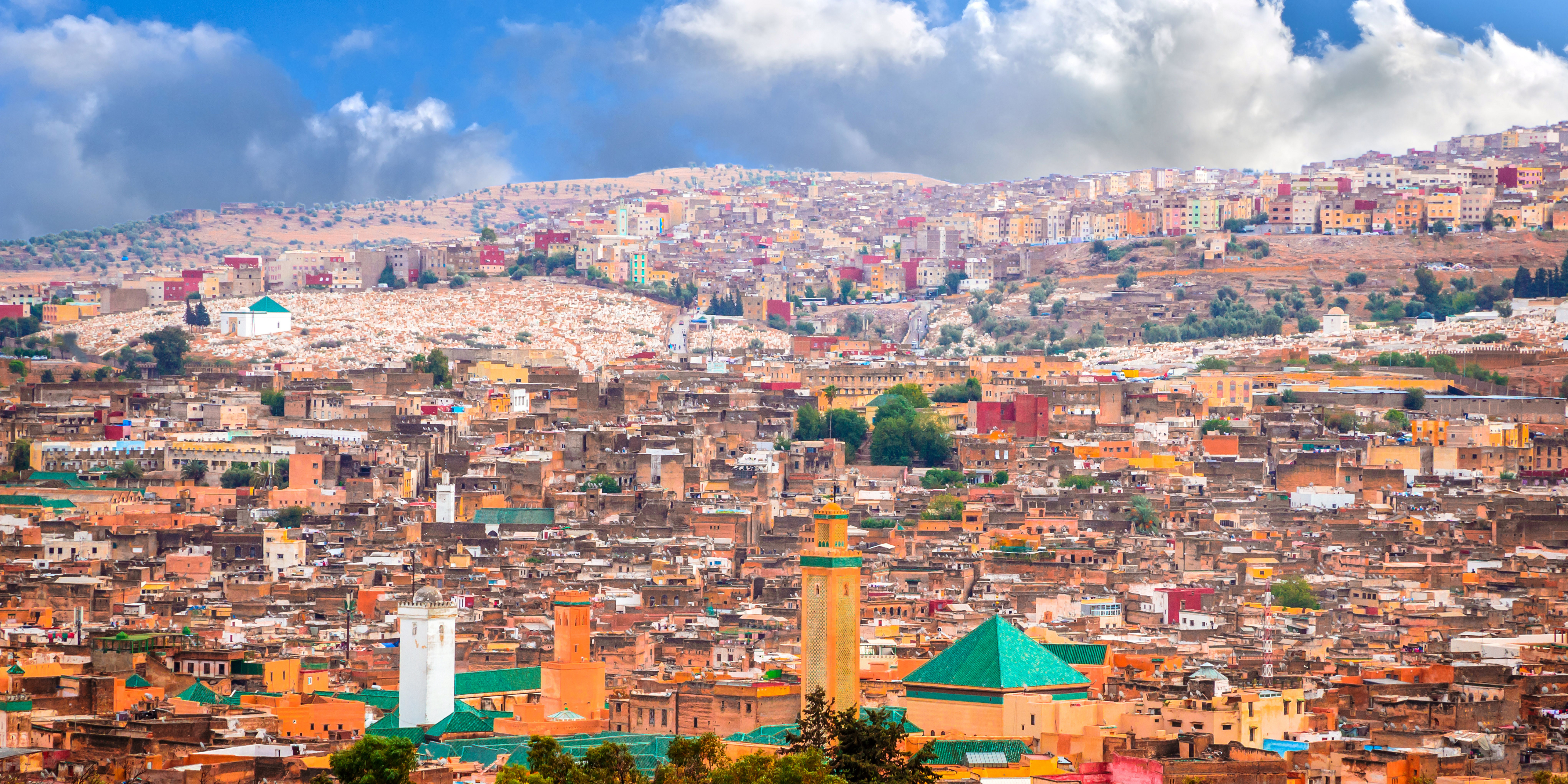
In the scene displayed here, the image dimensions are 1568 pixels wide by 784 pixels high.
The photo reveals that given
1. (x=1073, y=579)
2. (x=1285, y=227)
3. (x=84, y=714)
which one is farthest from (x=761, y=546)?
(x=1285, y=227)

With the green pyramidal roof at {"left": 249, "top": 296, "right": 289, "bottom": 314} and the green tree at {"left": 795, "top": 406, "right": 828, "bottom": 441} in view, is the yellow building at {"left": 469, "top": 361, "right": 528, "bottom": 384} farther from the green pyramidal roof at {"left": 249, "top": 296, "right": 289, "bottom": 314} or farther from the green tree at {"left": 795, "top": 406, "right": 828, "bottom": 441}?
the green pyramidal roof at {"left": 249, "top": 296, "right": 289, "bottom": 314}

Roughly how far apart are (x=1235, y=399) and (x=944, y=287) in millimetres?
36149

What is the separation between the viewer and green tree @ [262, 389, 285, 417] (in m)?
66.0

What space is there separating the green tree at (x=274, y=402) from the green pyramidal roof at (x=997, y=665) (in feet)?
125

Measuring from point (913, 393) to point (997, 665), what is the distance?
43.7 meters

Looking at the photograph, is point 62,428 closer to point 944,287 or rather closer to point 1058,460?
point 1058,460

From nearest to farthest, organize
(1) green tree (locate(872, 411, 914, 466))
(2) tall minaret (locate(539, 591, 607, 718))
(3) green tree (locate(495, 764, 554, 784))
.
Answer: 1. (3) green tree (locate(495, 764, 554, 784))
2. (2) tall minaret (locate(539, 591, 607, 718))
3. (1) green tree (locate(872, 411, 914, 466))

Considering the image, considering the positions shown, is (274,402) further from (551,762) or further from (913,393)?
(551,762)

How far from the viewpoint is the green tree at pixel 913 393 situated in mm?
71125

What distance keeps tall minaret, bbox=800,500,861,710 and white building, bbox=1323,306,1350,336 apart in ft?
193

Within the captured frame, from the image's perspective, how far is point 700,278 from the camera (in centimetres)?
10981

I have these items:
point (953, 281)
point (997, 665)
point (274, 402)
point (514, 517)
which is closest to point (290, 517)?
point (514, 517)

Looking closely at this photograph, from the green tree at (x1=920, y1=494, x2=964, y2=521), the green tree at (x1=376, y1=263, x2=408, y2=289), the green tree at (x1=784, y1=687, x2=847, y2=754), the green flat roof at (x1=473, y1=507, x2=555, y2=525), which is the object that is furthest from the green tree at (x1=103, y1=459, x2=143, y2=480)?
the green tree at (x1=376, y1=263, x2=408, y2=289)

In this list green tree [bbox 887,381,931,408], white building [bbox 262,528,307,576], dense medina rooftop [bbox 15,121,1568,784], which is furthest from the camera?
green tree [bbox 887,381,931,408]
